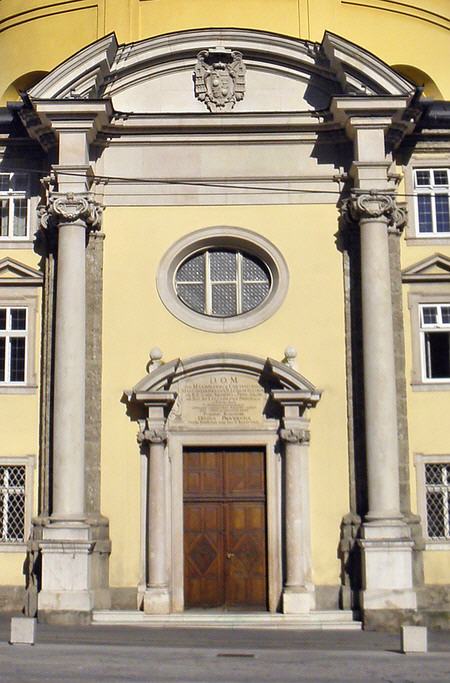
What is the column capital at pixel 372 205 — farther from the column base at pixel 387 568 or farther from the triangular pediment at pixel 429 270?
the column base at pixel 387 568

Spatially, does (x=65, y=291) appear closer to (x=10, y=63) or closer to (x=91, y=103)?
(x=91, y=103)

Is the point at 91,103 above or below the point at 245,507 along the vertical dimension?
above

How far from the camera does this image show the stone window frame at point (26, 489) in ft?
64.6

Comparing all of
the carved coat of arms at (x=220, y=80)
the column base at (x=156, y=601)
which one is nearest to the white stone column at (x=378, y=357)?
the carved coat of arms at (x=220, y=80)

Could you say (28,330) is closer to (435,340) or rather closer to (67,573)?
(67,573)

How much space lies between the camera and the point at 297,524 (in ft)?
63.1

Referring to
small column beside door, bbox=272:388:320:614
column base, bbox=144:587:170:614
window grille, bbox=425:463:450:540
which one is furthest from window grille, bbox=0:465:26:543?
window grille, bbox=425:463:450:540

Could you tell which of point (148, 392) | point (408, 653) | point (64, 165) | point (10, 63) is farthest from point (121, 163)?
point (408, 653)

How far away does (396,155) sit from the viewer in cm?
2097

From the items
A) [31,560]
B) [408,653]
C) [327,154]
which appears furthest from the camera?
[327,154]

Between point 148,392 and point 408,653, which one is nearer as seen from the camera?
point 408,653

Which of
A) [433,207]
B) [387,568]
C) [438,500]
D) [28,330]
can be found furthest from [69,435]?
[433,207]

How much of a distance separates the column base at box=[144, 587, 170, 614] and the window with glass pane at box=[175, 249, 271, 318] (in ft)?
16.6

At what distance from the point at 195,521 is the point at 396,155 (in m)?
7.76
